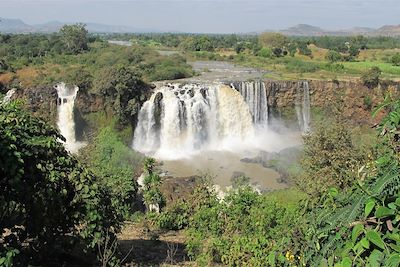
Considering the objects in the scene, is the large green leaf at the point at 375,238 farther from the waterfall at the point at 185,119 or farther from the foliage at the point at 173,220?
the waterfall at the point at 185,119

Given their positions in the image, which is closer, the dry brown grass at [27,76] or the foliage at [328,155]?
the foliage at [328,155]

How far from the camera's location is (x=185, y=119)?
29.8 meters

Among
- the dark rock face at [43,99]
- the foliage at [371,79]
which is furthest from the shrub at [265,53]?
the dark rock face at [43,99]

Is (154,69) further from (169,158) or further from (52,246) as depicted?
(52,246)

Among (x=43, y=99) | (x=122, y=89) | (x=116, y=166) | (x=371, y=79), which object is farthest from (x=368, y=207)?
(x=371, y=79)

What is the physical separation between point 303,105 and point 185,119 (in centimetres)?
970

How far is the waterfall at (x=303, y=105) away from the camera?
3397 cm

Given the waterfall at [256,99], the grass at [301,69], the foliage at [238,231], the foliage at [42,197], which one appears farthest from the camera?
the grass at [301,69]

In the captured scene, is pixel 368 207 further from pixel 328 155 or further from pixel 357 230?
pixel 328 155

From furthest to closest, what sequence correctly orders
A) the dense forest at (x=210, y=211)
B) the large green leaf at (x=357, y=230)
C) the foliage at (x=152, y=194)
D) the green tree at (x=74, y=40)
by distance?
the green tree at (x=74, y=40), the foliage at (x=152, y=194), the dense forest at (x=210, y=211), the large green leaf at (x=357, y=230)

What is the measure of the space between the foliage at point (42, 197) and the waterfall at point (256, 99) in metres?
25.5

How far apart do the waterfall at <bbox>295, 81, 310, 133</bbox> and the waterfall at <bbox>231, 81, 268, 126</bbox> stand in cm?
299

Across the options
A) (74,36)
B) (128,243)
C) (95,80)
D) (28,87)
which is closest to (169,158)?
(95,80)

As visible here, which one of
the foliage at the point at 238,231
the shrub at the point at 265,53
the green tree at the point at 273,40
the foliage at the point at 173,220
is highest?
the green tree at the point at 273,40
